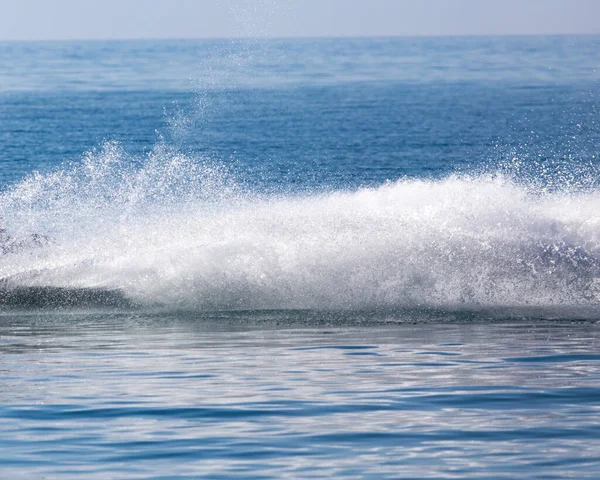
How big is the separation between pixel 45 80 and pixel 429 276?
104m

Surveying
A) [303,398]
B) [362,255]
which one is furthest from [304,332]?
[303,398]

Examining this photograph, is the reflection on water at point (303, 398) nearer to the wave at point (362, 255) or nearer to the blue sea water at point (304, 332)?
the blue sea water at point (304, 332)

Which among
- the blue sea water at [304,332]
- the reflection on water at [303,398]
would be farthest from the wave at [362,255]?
the reflection on water at [303,398]

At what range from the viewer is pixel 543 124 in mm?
62656

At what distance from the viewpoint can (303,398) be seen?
12492mm

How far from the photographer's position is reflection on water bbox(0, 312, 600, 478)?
10.4 meters

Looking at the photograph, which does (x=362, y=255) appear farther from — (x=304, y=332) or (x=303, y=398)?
(x=303, y=398)

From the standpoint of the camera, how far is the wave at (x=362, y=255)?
18.8 metres

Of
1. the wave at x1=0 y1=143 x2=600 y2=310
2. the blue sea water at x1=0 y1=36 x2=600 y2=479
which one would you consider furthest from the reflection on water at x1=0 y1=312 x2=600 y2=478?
the wave at x1=0 y1=143 x2=600 y2=310

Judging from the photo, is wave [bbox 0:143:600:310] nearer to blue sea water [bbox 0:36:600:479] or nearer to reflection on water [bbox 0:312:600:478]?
blue sea water [bbox 0:36:600:479]

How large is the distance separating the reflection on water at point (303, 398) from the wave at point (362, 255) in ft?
4.41

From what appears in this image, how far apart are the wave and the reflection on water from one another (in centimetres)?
135

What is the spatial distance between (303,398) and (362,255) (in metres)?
6.88

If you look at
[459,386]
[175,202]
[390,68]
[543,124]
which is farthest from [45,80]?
[459,386]
